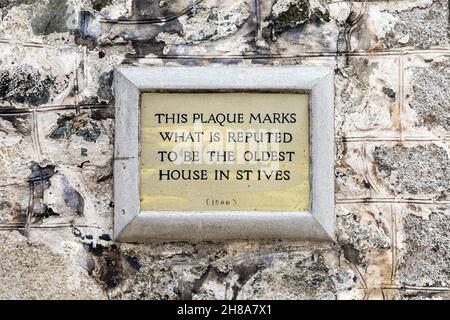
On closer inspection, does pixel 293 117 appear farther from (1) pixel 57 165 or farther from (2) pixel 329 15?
(1) pixel 57 165

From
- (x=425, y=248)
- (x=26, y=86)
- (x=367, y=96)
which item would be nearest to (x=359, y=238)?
(x=425, y=248)

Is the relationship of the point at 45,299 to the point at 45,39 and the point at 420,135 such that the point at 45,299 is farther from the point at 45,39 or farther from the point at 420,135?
the point at 420,135

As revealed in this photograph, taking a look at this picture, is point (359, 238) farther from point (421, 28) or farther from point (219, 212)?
point (421, 28)

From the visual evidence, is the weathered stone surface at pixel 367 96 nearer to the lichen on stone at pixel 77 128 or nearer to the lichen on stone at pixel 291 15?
the lichen on stone at pixel 291 15

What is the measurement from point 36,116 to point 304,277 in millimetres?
548

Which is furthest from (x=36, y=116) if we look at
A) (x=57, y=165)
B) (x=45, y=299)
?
(x=45, y=299)

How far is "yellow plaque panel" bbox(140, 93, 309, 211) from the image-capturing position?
1.02m

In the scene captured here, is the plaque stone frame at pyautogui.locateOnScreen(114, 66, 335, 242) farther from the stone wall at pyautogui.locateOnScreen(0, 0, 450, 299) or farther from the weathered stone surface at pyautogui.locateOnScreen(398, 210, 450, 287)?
the weathered stone surface at pyautogui.locateOnScreen(398, 210, 450, 287)

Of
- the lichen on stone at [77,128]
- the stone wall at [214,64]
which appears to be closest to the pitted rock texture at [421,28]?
the stone wall at [214,64]

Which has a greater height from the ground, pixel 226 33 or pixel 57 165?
pixel 226 33

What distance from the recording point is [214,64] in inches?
41.0

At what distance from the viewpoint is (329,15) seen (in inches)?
41.3

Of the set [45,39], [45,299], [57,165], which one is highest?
[45,39]

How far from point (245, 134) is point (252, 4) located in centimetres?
23
